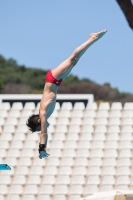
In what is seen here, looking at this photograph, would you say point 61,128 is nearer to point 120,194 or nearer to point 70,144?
point 70,144

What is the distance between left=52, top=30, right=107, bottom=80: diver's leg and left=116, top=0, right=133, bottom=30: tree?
1.91 metres

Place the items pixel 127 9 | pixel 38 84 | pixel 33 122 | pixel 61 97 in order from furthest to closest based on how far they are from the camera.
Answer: pixel 38 84 → pixel 61 97 → pixel 33 122 → pixel 127 9

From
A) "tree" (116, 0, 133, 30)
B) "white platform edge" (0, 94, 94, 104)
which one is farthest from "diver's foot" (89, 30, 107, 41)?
"white platform edge" (0, 94, 94, 104)

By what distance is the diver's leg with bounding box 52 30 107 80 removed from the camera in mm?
7383

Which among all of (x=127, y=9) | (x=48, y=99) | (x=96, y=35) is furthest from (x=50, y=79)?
(x=127, y=9)

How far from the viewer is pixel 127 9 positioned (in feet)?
17.7

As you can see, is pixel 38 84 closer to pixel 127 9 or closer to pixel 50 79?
pixel 50 79

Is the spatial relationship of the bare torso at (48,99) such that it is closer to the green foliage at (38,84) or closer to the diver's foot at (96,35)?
the diver's foot at (96,35)

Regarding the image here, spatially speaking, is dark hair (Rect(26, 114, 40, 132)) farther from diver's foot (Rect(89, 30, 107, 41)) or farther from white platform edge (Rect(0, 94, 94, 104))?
white platform edge (Rect(0, 94, 94, 104))

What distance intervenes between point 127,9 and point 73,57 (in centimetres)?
211

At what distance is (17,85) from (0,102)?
39.8 metres

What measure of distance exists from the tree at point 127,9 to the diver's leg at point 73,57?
6.26ft

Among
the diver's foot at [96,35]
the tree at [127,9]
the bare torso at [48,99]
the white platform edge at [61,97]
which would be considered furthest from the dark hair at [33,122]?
the white platform edge at [61,97]

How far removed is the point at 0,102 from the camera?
2056 cm
